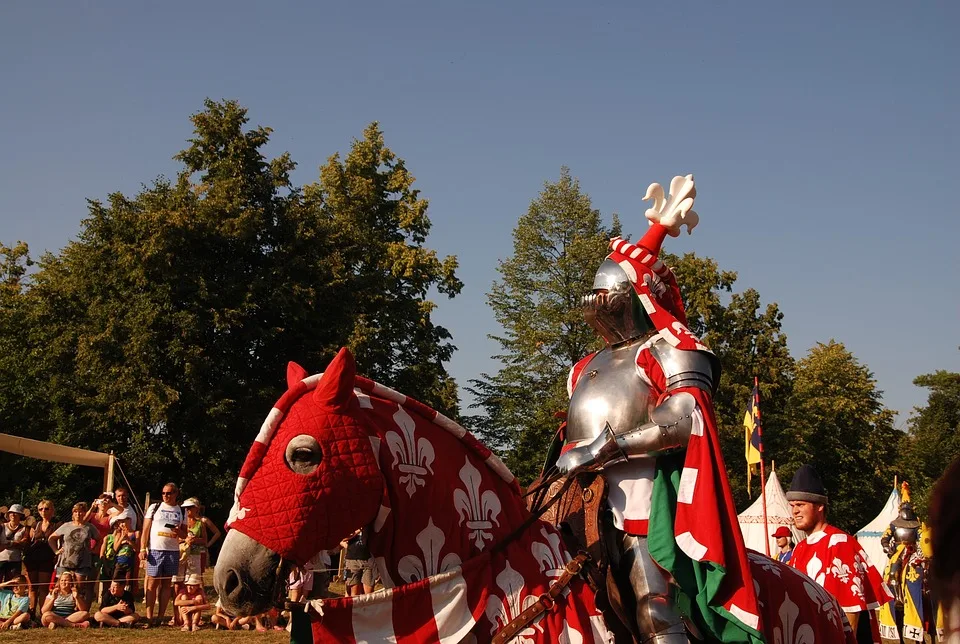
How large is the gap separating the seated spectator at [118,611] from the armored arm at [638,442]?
9462 millimetres

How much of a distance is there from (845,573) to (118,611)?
9573 mm

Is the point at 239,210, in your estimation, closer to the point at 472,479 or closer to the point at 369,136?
the point at 369,136

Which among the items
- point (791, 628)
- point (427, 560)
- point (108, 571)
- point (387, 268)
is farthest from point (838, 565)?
point (387, 268)

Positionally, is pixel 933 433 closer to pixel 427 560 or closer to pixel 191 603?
pixel 191 603

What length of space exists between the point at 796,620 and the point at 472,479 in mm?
2141

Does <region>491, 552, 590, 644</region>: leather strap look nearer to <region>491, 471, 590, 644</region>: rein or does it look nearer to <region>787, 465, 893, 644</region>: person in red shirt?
<region>491, 471, 590, 644</region>: rein

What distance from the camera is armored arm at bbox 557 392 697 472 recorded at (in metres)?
4.23

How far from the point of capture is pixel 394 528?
3.72 m

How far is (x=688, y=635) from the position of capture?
4.28m

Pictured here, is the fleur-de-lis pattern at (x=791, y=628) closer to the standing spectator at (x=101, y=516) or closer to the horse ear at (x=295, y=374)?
the horse ear at (x=295, y=374)


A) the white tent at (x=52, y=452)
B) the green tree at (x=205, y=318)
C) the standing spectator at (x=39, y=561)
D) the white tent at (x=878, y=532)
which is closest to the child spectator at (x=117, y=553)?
the standing spectator at (x=39, y=561)

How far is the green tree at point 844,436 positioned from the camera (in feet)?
149

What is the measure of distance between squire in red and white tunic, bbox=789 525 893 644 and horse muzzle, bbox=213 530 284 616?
13.4 ft

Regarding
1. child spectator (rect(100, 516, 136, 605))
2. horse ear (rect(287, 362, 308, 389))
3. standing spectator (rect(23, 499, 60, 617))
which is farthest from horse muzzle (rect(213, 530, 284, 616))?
standing spectator (rect(23, 499, 60, 617))
